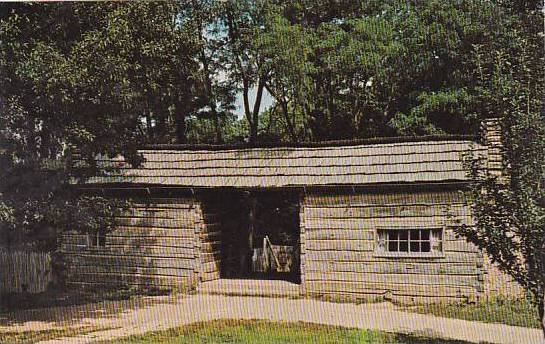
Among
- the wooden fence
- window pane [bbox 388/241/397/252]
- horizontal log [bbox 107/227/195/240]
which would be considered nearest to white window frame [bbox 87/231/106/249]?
horizontal log [bbox 107/227/195/240]

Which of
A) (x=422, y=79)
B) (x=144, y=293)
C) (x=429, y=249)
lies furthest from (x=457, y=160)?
(x=422, y=79)

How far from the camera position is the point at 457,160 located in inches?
537

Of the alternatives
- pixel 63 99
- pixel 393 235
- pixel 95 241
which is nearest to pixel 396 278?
pixel 393 235

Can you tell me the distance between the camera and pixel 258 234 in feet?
78.5

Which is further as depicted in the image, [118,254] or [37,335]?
[118,254]

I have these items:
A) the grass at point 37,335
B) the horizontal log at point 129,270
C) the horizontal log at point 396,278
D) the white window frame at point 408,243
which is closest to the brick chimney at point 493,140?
the white window frame at point 408,243

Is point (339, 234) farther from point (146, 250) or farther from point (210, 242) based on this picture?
point (146, 250)

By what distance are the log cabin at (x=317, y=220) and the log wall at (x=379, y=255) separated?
22 millimetres

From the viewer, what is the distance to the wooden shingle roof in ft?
45.6

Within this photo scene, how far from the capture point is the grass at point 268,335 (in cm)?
981

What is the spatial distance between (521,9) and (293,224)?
11.5 m

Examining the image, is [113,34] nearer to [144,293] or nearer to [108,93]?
[108,93]

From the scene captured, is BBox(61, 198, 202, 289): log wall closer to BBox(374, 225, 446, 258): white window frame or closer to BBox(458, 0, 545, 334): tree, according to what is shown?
BBox(374, 225, 446, 258): white window frame

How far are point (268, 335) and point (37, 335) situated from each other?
359cm
